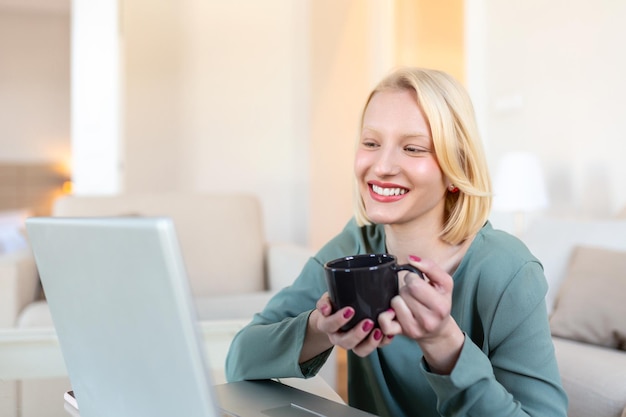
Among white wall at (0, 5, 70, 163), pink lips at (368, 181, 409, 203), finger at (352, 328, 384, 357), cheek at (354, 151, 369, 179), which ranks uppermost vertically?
white wall at (0, 5, 70, 163)

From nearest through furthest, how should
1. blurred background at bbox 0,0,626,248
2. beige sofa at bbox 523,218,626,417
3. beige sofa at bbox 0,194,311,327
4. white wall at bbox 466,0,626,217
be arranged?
1. beige sofa at bbox 523,218,626,417
2. beige sofa at bbox 0,194,311,327
3. white wall at bbox 466,0,626,217
4. blurred background at bbox 0,0,626,248

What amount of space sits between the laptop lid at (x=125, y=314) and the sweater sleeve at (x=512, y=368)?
327 mm

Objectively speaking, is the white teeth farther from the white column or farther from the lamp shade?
the white column

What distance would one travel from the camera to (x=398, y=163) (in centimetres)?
94

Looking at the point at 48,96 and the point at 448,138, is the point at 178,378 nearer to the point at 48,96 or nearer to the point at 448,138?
the point at 448,138

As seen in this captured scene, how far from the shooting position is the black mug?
2.20 feet

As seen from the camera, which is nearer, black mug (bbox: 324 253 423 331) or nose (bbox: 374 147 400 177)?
black mug (bbox: 324 253 423 331)

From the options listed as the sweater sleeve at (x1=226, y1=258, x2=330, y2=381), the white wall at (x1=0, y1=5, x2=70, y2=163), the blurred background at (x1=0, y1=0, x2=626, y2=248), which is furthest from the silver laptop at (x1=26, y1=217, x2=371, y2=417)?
the white wall at (x1=0, y1=5, x2=70, y2=163)

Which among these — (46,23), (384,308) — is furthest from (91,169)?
(46,23)

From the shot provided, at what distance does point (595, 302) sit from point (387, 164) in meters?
1.23

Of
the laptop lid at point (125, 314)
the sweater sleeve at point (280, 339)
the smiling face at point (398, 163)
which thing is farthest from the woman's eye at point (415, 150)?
the laptop lid at point (125, 314)

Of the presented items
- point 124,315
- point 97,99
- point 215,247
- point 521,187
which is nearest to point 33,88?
point 97,99

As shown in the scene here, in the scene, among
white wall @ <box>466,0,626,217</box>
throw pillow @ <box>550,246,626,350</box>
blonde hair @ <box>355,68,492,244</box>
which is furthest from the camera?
white wall @ <box>466,0,626,217</box>

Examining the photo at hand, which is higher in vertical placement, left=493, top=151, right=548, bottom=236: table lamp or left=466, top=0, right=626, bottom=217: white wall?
left=466, top=0, right=626, bottom=217: white wall
